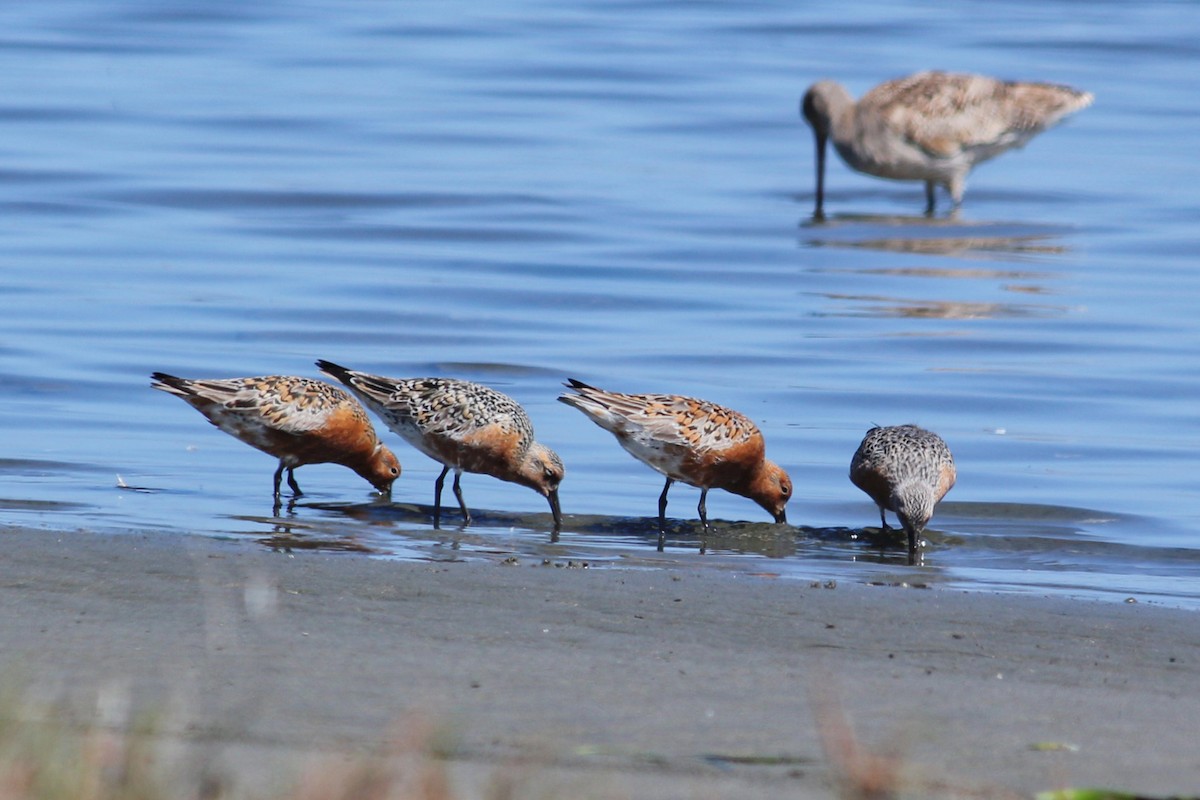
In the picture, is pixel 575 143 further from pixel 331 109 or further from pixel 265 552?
pixel 265 552

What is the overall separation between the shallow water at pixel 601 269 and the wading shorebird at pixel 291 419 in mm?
264

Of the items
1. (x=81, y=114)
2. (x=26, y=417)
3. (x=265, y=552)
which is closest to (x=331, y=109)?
(x=81, y=114)

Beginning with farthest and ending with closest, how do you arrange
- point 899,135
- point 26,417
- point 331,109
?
point 331,109 < point 899,135 < point 26,417

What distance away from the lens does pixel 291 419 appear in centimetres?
995

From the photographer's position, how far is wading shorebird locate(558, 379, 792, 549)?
32.3ft

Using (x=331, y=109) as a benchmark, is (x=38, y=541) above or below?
below

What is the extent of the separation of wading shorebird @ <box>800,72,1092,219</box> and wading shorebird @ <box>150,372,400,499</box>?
38.7 ft

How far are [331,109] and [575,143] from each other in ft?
12.3

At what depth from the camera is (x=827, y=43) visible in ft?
103

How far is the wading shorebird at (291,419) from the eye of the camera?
32.4ft

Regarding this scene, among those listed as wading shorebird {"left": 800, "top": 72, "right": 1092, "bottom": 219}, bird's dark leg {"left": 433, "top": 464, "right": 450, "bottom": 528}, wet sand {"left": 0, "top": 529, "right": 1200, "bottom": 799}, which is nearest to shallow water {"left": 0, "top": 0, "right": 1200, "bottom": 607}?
bird's dark leg {"left": 433, "top": 464, "right": 450, "bottom": 528}

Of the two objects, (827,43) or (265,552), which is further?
(827,43)

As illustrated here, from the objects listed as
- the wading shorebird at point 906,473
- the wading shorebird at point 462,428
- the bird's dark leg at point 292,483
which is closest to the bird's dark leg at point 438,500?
the wading shorebird at point 462,428

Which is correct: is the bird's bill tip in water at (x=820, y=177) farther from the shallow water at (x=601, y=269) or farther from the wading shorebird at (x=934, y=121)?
the shallow water at (x=601, y=269)
